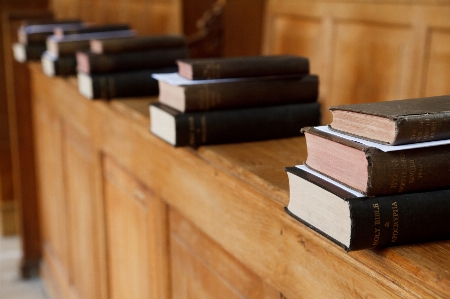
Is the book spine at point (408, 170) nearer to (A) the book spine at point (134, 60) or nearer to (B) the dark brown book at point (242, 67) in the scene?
(B) the dark brown book at point (242, 67)

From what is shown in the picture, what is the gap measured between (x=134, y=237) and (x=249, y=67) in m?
0.70

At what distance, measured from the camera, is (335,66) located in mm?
2270

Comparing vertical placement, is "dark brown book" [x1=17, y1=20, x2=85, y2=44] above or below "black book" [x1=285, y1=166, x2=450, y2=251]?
above

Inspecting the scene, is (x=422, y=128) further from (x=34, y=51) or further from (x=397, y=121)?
(x=34, y=51)

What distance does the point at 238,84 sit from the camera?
4.63 ft

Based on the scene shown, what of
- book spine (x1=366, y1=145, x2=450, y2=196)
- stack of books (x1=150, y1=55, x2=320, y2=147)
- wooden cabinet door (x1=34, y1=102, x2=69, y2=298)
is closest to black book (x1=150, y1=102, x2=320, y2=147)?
stack of books (x1=150, y1=55, x2=320, y2=147)

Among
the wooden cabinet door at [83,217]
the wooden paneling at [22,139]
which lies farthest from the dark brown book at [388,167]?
the wooden paneling at [22,139]

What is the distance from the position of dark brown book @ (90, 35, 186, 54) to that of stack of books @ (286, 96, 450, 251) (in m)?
1.31

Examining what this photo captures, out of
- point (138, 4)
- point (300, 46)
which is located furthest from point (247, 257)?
point (138, 4)

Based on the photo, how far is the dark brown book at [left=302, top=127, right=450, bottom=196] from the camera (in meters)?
0.81

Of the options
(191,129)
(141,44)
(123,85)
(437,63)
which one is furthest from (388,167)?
(141,44)

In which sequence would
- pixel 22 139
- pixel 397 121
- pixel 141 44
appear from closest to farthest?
pixel 397 121
pixel 141 44
pixel 22 139

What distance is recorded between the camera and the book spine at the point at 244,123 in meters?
1.35

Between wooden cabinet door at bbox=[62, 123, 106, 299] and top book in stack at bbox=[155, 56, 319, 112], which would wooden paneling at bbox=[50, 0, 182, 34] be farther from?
top book in stack at bbox=[155, 56, 319, 112]
